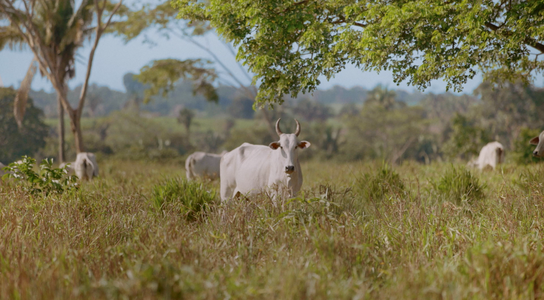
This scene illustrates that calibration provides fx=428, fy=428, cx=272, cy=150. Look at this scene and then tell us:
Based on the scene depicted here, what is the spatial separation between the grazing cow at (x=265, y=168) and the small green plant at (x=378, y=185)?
4.78ft

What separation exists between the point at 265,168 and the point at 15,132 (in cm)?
1788

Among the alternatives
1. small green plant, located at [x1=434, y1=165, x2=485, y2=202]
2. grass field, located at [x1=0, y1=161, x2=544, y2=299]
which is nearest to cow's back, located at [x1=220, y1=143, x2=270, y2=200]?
grass field, located at [x1=0, y1=161, x2=544, y2=299]

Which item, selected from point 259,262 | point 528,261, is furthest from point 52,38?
point 528,261

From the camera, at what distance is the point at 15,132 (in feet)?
63.4

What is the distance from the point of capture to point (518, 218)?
194 inches

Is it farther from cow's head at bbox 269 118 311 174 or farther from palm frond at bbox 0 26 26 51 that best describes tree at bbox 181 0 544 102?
palm frond at bbox 0 26 26 51

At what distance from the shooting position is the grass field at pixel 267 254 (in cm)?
270

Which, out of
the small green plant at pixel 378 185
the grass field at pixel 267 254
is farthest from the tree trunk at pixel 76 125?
the small green plant at pixel 378 185

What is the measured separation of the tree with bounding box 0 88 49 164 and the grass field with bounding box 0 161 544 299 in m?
15.1

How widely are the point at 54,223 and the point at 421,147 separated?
4033 centimetres

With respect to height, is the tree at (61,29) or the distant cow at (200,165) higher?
the tree at (61,29)

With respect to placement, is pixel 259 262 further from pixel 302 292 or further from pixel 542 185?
pixel 542 185

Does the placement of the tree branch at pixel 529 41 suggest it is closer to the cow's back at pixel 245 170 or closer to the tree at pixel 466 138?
the cow's back at pixel 245 170

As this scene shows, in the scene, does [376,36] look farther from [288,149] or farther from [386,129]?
[386,129]
